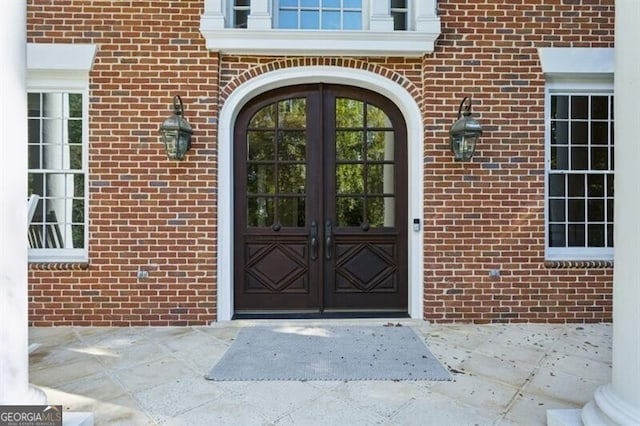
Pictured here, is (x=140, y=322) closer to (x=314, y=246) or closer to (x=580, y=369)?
(x=314, y=246)

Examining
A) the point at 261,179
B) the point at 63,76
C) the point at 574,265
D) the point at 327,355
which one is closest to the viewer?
the point at 327,355

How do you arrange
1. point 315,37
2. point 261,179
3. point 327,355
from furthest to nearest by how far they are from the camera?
point 261,179, point 315,37, point 327,355

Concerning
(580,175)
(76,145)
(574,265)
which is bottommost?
(574,265)

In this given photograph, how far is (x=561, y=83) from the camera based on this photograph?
4406 mm

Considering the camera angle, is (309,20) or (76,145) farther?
(309,20)

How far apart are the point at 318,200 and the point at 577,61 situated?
126 inches

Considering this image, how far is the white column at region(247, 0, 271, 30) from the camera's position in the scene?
4.16 metres

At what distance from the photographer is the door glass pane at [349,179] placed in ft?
14.8

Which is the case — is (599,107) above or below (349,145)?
above

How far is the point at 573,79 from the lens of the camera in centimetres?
438

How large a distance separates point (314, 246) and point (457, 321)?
5.85 ft

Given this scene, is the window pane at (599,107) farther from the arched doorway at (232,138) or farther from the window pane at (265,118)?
the window pane at (265,118)

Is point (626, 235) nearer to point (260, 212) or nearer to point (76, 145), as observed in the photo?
point (260, 212)

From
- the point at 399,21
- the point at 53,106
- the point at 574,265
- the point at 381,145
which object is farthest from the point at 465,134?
the point at 53,106
